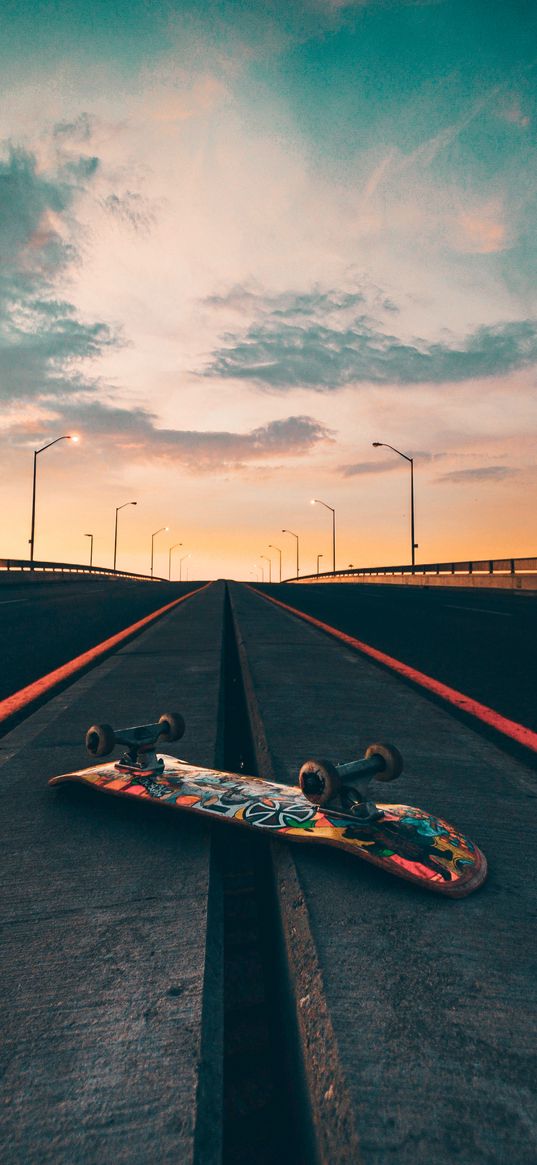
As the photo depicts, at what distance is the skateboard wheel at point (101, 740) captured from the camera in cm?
269

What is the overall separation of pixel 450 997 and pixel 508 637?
934 centimetres

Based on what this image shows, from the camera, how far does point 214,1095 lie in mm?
1315

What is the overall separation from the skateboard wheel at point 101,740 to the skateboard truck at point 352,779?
825mm

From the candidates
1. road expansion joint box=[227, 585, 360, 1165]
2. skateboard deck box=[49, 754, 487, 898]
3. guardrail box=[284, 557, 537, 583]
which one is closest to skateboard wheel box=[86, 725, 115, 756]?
skateboard deck box=[49, 754, 487, 898]

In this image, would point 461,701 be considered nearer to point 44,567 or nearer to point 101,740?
point 101,740

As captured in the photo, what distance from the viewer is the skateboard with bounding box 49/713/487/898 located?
210cm

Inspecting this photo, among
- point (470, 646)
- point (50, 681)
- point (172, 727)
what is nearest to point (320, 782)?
point (172, 727)

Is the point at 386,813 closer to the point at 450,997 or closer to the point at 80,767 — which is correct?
the point at 450,997

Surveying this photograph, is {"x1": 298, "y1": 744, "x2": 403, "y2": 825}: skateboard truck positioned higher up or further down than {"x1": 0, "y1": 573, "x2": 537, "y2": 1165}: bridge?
higher up

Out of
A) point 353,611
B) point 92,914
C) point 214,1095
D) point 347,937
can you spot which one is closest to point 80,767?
point 92,914

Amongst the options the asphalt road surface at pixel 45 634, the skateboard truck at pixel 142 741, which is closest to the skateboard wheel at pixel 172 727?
the skateboard truck at pixel 142 741

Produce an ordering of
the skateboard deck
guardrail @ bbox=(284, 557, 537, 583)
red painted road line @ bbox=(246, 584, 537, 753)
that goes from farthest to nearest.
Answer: guardrail @ bbox=(284, 557, 537, 583)
red painted road line @ bbox=(246, 584, 537, 753)
the skateboard deck

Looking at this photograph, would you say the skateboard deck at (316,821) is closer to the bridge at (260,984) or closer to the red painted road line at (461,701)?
the bridge at (260,984)

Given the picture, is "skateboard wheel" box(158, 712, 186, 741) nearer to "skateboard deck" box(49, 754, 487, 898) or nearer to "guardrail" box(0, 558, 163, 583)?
"skateboard deck" box(49, 754, 487, 898)
